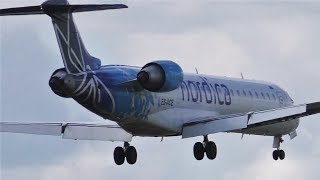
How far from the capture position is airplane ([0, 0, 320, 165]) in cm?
5531

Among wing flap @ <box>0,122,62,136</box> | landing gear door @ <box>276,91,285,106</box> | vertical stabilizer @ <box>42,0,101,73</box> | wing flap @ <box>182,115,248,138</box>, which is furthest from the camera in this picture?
landing gear door @ <box>276,91,285,106</box>

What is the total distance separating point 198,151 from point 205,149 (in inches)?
16.3

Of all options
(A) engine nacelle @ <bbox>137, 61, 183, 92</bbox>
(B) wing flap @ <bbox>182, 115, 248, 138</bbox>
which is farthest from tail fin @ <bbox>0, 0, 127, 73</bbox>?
(B) wing flap @ <bbox>182, 115, 248, 138</bbox>

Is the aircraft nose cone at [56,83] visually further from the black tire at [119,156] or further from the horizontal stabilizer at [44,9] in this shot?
the black tire at [119,156]

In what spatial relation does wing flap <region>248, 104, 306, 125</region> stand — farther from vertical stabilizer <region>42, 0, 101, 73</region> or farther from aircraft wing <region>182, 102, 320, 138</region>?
vertical stabilizer <region>42, 0, 101, 73</region>

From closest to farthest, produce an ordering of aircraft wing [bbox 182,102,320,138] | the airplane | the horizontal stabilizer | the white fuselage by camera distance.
Result: the horizontal stabilizer < the airplane < aircraft wing [bbox 182,102,320,138] < the white fuselage

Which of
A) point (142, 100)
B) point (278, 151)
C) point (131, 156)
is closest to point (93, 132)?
point (131, 156)

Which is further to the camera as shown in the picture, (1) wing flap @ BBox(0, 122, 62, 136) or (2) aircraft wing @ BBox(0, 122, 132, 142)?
(1) wing flap @ BBox(0, 122, 62, 136)

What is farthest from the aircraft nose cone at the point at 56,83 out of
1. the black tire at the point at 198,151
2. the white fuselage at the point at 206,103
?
the black tire at the point at 198,151

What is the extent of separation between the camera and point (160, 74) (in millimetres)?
56594

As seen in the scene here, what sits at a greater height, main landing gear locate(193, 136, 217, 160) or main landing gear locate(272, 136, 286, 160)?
main landing gear locate(272, 136, 286, 160)

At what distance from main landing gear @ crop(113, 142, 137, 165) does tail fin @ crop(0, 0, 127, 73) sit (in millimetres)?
5746

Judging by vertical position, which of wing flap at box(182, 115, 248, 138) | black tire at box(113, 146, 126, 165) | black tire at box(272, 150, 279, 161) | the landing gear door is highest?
the landing gear door

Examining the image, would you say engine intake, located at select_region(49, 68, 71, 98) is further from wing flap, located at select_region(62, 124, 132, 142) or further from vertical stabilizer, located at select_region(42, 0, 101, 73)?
wing flap, located at select_region(62, 124, 132, 142)
